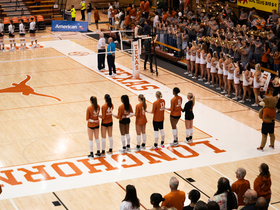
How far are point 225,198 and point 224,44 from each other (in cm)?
1328

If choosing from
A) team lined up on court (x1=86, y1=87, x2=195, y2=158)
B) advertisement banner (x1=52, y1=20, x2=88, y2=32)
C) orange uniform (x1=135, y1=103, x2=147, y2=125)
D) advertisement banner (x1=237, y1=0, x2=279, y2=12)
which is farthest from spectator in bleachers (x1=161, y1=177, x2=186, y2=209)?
advertisement banner (x1=52, y1=20, x2=88, y2=32)

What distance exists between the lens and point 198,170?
1177 centimetres

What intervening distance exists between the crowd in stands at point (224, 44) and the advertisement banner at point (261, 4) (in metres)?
0.52

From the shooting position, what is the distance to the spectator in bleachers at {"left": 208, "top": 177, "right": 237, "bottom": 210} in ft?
24.5

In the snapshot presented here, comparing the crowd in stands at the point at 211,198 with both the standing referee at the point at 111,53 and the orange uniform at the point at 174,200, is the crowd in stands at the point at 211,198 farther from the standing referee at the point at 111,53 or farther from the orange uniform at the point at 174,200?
the standing referee at the point at 111,53

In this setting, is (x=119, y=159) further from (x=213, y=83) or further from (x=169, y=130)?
(x=213, y=83)

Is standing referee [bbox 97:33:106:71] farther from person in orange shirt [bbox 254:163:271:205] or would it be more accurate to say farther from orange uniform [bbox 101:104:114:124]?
person in orange shirt [bbox 254:163:271:205]

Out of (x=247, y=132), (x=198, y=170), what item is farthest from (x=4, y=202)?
(x=247, y=132)

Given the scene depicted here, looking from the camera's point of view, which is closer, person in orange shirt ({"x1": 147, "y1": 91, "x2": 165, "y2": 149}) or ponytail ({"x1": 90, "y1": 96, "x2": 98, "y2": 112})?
ponytail ({"x1": 90, "y1": 96, "x2": 98, "y2": 112})

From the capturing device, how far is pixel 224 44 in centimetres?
→ 1983

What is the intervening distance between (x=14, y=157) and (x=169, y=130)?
16.6 feet

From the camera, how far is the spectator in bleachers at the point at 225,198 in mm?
7473

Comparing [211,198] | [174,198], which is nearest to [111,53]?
[174,198]

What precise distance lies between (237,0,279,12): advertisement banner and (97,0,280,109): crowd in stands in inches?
20.6
